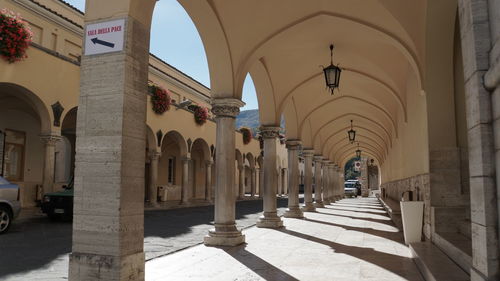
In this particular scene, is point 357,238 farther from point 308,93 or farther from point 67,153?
point 67,153

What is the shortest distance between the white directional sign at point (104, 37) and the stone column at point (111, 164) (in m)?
0.05

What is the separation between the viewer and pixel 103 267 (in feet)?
15.0

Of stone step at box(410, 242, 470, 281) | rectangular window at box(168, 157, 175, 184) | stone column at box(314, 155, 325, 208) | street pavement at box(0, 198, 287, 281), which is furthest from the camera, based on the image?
rectangular window at box(168, 157, 175, 184)

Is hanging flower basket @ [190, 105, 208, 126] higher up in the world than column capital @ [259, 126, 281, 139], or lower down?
higher up

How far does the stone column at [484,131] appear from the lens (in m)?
3.06

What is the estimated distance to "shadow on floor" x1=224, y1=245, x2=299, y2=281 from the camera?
5523mm

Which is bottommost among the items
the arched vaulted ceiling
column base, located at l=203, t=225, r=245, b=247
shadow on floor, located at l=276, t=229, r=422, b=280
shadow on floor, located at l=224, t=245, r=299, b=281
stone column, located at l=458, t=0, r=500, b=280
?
shadow on floor, located at l=224, t=245, r=299, b=281

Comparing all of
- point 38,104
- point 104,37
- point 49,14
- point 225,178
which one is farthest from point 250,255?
point 49,14

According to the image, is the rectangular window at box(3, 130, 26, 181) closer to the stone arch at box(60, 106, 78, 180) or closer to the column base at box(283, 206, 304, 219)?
the stone arch at box(60, 106, 78, 180)

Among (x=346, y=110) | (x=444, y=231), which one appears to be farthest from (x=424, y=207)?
(x=346, y=110)

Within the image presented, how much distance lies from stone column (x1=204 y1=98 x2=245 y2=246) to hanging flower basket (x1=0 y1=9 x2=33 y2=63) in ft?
21.5

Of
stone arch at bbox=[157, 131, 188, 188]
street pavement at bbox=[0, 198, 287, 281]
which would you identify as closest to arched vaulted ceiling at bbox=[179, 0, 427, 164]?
street pavement at bbox=[0, 198, 287, 281]

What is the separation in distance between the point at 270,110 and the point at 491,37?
9.84m

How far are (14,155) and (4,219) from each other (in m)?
7.29
